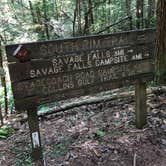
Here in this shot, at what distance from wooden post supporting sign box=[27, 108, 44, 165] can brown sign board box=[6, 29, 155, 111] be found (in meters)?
0.20

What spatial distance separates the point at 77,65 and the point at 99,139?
1.39 meters

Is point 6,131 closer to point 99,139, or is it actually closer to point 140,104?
point 99,139

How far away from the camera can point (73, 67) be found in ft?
12.3

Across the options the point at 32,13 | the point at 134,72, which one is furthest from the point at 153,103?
the point at 32,13

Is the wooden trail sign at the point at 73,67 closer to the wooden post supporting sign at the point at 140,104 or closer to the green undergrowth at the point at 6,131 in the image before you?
the wooden post supporting sign at the point at 140,104

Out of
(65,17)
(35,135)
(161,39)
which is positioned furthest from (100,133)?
(65,17)

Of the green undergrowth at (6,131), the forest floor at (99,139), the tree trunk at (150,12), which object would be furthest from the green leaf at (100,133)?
the tree trunk at (150,12)

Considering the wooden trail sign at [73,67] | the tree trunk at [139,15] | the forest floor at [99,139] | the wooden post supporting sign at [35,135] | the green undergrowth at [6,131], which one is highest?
the tree trunk at [139,15]

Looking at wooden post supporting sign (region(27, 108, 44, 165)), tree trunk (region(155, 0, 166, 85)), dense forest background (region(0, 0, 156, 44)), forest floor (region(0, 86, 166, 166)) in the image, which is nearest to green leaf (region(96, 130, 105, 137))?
Answer: forest floor (region(0, 86, 166, 166))

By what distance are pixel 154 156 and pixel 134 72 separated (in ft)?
4.20

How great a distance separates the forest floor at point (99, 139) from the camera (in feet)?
13.2

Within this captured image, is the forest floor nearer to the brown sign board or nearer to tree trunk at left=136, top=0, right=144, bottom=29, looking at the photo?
the brown sign board

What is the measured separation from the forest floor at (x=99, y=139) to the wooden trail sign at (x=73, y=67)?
21.9 inches

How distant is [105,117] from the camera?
5.23m
